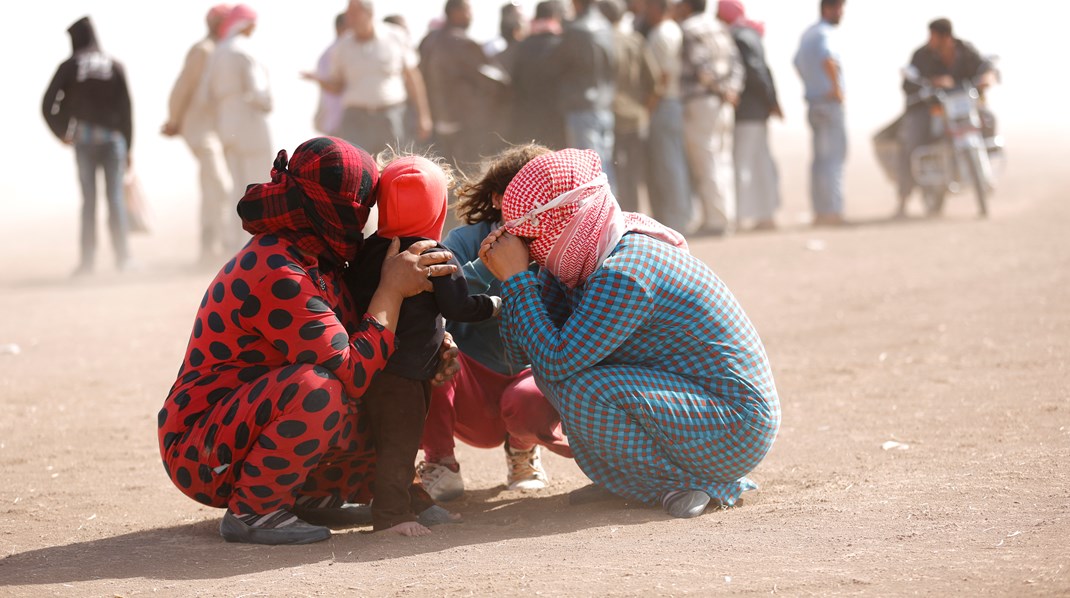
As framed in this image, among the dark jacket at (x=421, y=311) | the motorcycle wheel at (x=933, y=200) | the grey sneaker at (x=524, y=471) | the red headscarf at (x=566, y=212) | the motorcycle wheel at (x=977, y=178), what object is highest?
the red headscarf at (x=566, y=212)

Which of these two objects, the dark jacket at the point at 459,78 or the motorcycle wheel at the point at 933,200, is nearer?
the dark jacket at the point at 459,78

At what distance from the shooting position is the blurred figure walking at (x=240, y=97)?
1152 cm

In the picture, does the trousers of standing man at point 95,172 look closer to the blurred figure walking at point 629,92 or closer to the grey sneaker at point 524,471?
the blurred figure walking at point 629,92

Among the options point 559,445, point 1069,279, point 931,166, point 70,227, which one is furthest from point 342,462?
point 70,227

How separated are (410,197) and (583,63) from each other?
7.50 m

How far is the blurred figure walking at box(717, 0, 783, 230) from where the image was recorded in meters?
12.6

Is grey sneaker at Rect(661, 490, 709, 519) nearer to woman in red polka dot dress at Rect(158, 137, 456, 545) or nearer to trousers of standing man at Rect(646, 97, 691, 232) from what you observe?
woman in red polka dot dress at Rect(158, 137, 456, 545)

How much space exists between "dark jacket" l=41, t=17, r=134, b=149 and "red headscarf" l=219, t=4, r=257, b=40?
1.10 m

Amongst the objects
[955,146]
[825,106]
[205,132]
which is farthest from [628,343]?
[955,146]

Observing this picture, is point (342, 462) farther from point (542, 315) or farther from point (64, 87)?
point (64, 87)

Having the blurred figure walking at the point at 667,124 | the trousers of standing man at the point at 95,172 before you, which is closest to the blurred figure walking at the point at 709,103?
the blurred figure walking at the point at 667,124

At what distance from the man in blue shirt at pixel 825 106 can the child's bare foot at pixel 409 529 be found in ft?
32.3

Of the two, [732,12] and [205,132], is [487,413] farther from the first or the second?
[732,12]

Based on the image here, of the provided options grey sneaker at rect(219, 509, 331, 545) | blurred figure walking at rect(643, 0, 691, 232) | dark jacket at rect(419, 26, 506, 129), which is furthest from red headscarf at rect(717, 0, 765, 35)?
grey sneaker at rect(219, 509, 331, 545)
